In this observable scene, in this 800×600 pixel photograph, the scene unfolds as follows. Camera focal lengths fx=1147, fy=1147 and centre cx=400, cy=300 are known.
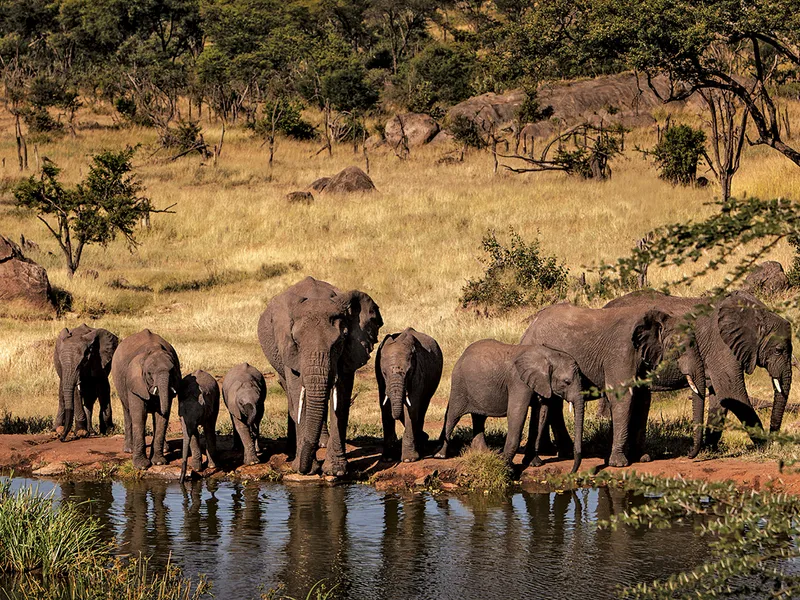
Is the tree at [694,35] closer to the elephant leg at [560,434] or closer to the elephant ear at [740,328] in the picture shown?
the elephant ear at [740,328]

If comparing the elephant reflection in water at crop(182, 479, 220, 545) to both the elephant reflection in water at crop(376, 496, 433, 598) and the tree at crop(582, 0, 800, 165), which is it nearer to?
the elephant reflection in water at crop(376, 496, 433, 598)

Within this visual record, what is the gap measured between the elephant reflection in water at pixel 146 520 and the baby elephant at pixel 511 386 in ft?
12.1

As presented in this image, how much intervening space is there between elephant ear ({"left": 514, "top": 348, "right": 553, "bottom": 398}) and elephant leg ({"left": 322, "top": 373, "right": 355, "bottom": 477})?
86.9 inches

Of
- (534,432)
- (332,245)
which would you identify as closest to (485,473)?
(534,432)

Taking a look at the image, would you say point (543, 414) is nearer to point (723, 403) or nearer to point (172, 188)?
point (723, 403)

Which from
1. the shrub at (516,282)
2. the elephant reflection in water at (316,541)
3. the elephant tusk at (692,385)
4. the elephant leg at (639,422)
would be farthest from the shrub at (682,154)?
the elephant reflection in water at (316,541)

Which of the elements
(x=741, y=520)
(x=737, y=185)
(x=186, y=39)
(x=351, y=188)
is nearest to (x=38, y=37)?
(x=186, y=39)

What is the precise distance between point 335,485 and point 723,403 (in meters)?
5.38

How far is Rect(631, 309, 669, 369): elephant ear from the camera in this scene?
14.7 m

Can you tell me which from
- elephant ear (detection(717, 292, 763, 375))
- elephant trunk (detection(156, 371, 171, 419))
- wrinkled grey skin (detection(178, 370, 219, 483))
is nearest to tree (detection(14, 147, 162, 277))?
wrinkled grey skin (detection(178, 370, 219, 483))

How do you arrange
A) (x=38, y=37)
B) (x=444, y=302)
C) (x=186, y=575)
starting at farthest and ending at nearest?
(x=38, y=37) → (x=444, y=302) → (x=186, y=575)

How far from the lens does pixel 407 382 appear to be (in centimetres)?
1470

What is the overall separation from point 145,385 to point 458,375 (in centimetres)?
405

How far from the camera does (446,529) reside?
1237 centimetres
